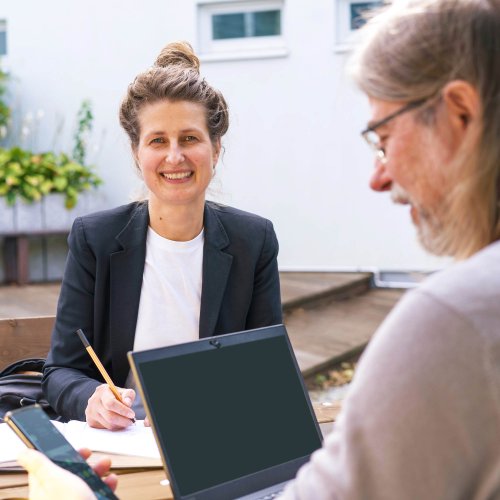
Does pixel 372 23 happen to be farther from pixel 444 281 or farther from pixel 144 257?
pixel 144 257

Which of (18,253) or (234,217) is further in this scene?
(18,253)

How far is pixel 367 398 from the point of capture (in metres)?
1.01

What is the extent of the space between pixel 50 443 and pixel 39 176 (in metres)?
5.41

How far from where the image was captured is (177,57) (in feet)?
8.53

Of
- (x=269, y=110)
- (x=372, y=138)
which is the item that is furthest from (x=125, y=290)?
(x=269, y=110)

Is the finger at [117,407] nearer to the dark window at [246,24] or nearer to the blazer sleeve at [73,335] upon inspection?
the blazer sleeve at [73,335]

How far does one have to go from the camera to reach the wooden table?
157cm

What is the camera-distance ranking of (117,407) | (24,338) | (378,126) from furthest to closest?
1. (24,338)
2. (117,407)
3. (378,126)

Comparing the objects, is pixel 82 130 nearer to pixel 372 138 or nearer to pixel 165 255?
pixel 165 255

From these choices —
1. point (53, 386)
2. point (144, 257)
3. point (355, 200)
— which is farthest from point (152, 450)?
point (355, 200)

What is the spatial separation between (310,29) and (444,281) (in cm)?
579

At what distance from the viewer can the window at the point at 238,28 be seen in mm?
6770

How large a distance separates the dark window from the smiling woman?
4338 millimetres

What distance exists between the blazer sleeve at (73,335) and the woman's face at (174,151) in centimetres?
24
